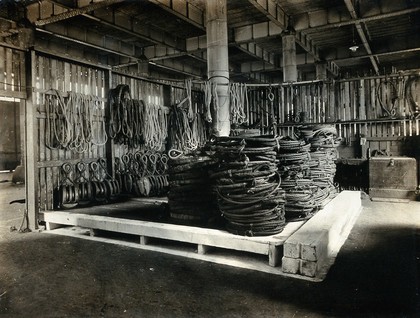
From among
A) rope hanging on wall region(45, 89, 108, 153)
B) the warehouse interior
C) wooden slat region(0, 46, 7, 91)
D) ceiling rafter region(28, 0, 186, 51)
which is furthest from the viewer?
ceiling rafter region(28, 0, 186, 51)

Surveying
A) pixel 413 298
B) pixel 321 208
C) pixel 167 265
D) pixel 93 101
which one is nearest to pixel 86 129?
pixel 93 101

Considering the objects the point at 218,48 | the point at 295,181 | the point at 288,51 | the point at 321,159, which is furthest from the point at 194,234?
the point at 288,51

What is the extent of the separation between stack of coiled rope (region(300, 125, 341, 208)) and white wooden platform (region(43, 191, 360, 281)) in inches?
13.6

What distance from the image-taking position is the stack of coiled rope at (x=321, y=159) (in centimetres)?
614

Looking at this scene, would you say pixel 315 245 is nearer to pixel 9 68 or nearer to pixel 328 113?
pixel 9 68

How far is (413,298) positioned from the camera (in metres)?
3.15

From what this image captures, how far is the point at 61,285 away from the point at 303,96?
9.81m

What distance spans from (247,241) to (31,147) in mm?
4708

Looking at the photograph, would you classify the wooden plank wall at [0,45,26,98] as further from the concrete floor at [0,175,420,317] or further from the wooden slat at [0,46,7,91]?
the concrete floor at [0,175,420,317]

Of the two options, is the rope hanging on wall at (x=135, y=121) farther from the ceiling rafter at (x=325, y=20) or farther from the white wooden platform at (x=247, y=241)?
the ceiling rafter at (x=325, y=20)

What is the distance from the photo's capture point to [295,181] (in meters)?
5.28

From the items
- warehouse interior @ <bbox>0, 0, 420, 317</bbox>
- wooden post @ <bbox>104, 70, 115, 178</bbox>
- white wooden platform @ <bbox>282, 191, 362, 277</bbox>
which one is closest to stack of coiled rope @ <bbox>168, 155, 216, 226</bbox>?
→ warehouse interior @ <bbox>0, 0, 420, 317</bbox>

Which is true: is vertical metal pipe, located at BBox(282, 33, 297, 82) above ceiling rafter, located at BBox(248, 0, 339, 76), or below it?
below

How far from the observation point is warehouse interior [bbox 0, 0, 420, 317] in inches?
136
